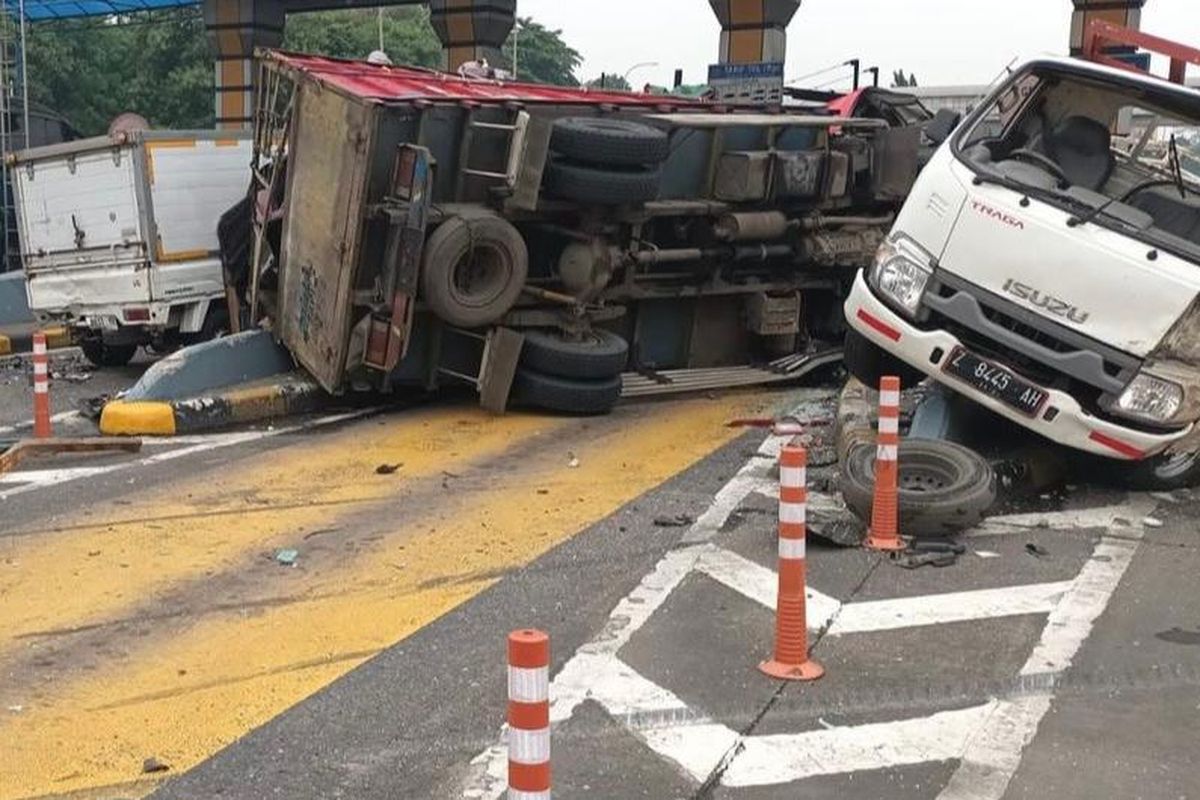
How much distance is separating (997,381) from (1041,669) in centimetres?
246

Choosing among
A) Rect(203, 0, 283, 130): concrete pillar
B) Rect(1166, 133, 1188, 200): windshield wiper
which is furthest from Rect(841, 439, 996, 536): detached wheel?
Rect(203, 0, 283, 130): concrete pillar

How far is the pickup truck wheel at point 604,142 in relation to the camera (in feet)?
32.4

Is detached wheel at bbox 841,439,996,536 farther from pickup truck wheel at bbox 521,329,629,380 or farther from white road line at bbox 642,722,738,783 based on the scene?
pickup truck wheel at bbox 521,329,629,380

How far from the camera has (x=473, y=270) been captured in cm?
1003

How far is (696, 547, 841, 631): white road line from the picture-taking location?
5805mm

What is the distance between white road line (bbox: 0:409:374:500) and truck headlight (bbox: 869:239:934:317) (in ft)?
15.0

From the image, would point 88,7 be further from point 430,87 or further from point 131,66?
point 430,87

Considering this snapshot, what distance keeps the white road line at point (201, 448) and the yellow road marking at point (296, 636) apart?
4.44 ft

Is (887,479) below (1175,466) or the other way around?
the other way around

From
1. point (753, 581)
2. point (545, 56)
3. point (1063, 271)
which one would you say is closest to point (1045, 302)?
point (1063, 271)

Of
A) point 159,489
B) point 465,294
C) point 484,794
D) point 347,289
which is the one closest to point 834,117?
point 465,294

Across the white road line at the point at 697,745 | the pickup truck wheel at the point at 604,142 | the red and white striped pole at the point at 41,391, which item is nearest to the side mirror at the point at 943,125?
the pickup truck wheel at the point at 604,142

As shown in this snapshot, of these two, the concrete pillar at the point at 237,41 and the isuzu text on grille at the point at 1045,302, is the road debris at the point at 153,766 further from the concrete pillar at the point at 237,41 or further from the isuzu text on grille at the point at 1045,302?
the concrete pillar at the point at 237,41

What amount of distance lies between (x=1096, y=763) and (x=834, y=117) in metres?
8.58
